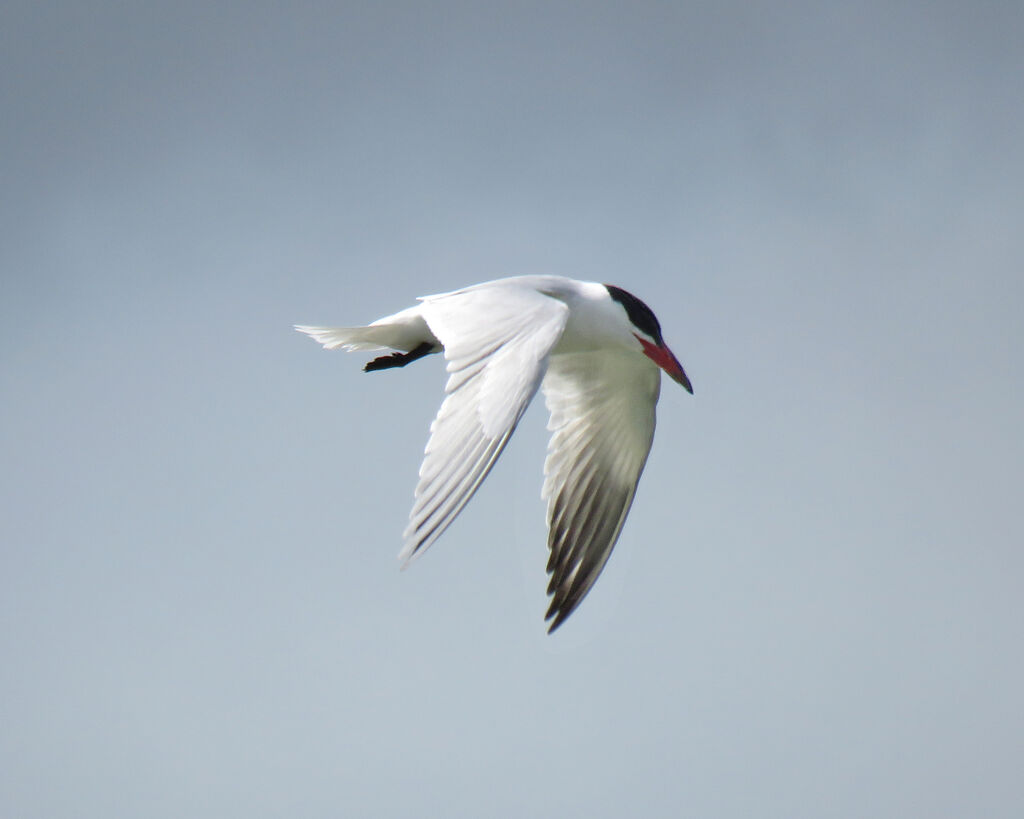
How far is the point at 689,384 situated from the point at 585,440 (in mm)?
498

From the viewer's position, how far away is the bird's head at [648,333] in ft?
14.0

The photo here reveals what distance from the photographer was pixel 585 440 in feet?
15.0

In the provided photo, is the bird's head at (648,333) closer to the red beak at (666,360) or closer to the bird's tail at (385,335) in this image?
the red beak at (666,360)

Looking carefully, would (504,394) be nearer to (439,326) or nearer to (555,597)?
(439,326)

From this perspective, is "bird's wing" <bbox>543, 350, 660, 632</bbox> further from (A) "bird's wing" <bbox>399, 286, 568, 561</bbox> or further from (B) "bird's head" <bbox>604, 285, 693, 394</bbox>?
(A) "bird's wing" <bbox>399, 286, 568, 561</bbox>

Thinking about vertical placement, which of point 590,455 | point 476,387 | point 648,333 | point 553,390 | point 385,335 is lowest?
point 476,387

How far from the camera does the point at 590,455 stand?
452cm

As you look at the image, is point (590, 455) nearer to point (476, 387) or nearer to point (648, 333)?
point (648, 333)

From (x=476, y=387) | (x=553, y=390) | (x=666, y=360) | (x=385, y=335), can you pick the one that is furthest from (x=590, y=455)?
(x=476, y=387)

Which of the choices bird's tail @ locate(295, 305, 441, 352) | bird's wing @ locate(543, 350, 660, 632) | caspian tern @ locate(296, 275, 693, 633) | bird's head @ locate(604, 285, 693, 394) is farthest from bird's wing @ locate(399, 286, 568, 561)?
bird's wing @ locate(543, 350, 660, 632)

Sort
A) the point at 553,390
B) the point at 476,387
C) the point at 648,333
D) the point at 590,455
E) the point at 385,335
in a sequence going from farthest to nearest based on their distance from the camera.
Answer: the point at 553,390 → the point at 590,455 → the point at 648,333 → the point at 385,335 → the point at 476,387

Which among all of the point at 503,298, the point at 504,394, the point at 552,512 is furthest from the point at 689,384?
the point at 504,394

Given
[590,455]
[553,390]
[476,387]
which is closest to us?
[476,387]

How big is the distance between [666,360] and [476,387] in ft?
5.21
